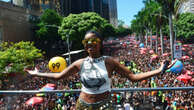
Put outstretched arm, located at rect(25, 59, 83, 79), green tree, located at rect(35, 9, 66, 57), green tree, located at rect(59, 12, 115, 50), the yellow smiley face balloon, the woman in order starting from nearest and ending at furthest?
1. the woman
2. outstretched arm, located at rect(25, 59, 83, 79)
3. the yellow smiley face balloon
4. green tree, located at rect(59, 12, 115, 50)
5. green tree, located at rect(35, 9, 66, 57)

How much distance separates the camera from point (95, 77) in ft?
7.85

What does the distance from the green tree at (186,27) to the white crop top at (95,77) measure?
184ft

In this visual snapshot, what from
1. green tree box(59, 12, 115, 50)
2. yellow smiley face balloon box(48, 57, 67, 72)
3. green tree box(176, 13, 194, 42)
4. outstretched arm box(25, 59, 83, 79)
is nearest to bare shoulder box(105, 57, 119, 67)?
outstretched arm box(25, 59, 83, 79)

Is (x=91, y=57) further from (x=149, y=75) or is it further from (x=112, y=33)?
(x=112, y=33)

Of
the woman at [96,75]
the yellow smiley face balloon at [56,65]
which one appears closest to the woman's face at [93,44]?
the woman at [96,75]

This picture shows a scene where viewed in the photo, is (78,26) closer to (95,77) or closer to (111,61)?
(111,61)

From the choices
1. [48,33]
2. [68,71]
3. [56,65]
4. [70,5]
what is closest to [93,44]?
[68,71]

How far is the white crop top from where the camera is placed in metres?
2.39

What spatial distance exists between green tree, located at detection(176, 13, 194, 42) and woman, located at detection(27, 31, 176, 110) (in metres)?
55.8

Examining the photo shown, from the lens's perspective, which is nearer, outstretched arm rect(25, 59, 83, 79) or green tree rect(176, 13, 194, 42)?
outstretched arm rect(25, 59, 83, 79)

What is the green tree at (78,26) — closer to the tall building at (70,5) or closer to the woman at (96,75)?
the tall building at (70,5)

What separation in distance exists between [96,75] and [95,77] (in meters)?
0.03

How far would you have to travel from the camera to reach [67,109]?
14.0 feet

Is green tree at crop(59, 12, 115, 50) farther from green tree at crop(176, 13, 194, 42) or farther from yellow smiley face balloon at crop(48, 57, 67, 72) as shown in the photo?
green tree at crop(176, 13, 194, 42)
